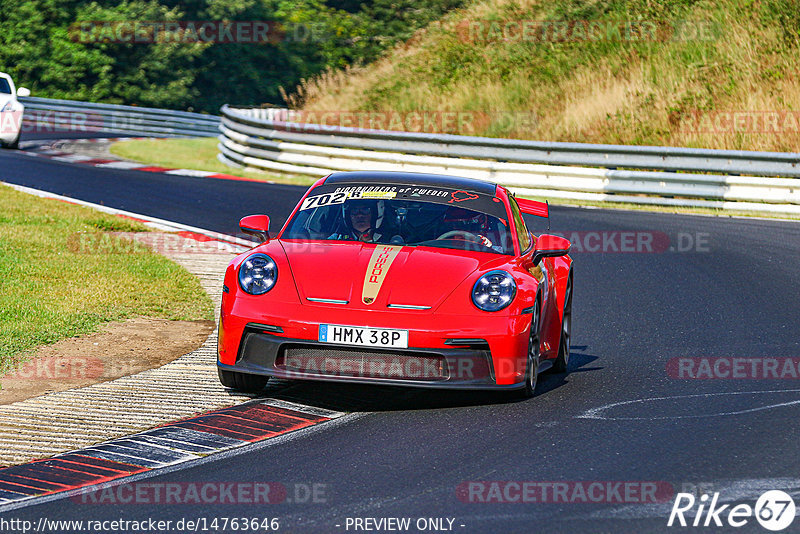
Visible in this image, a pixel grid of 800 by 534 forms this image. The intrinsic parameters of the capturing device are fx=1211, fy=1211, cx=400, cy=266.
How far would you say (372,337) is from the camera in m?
6.76

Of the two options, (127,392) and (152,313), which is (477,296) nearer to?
(127,392)

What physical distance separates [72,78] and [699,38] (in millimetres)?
26617

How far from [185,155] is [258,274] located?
71.0 feet

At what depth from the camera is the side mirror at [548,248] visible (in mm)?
7840

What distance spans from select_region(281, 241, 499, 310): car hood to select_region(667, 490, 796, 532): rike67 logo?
2.26m

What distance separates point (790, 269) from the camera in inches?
513

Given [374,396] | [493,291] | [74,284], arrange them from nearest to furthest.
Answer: [493,291] → [374,396] → [74,284]

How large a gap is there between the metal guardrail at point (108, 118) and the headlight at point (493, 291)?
3119 cm

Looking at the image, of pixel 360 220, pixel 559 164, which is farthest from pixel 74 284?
pixel 559 164

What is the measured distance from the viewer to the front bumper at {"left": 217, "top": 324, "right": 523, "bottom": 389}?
6.78 m

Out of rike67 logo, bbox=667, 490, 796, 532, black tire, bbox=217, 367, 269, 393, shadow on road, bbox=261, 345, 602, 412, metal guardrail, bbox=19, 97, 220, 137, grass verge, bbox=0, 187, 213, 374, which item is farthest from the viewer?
metal guardrail, bbox=19, 97, 220, 137

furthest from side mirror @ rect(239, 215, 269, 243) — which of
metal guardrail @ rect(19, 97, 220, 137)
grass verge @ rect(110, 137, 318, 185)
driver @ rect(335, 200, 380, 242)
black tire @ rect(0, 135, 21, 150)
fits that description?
metal guardrail @ rect(19, 97, 220, 137)

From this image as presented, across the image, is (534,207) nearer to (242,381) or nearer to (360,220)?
(360,220)

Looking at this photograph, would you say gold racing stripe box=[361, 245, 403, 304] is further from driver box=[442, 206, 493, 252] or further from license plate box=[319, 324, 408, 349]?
driver box=[442, 206, 493, 252]
